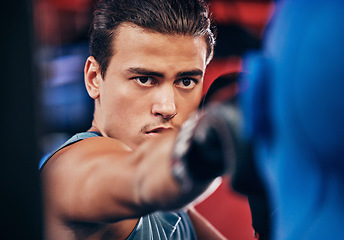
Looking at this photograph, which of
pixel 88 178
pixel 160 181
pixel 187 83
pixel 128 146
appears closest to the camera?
pixel 160 181

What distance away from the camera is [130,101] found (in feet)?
2.91

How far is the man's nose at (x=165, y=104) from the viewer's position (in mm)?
852

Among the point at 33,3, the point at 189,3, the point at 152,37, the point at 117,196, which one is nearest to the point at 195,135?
the point at 117,196

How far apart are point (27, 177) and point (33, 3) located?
21 cm

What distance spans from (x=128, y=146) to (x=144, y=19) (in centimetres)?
31

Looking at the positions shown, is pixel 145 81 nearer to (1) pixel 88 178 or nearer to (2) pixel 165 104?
(2) pixel 165 104

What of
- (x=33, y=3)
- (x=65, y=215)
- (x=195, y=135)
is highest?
(x=33, y=3)

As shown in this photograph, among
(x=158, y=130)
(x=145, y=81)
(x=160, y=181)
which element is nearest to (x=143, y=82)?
(x=145, y=81)

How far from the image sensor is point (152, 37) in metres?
0.88

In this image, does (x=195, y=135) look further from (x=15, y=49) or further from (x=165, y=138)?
(x=15, y=49)

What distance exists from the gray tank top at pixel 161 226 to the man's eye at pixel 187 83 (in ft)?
0.82

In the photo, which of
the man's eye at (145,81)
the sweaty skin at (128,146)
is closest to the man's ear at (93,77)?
the sweaty skin at (128,146)

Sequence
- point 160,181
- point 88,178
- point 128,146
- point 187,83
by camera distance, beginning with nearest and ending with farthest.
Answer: point 160,181 < point 88,178 < point 128,146 < point 187,83

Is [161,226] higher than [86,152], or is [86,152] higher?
[86,152]
